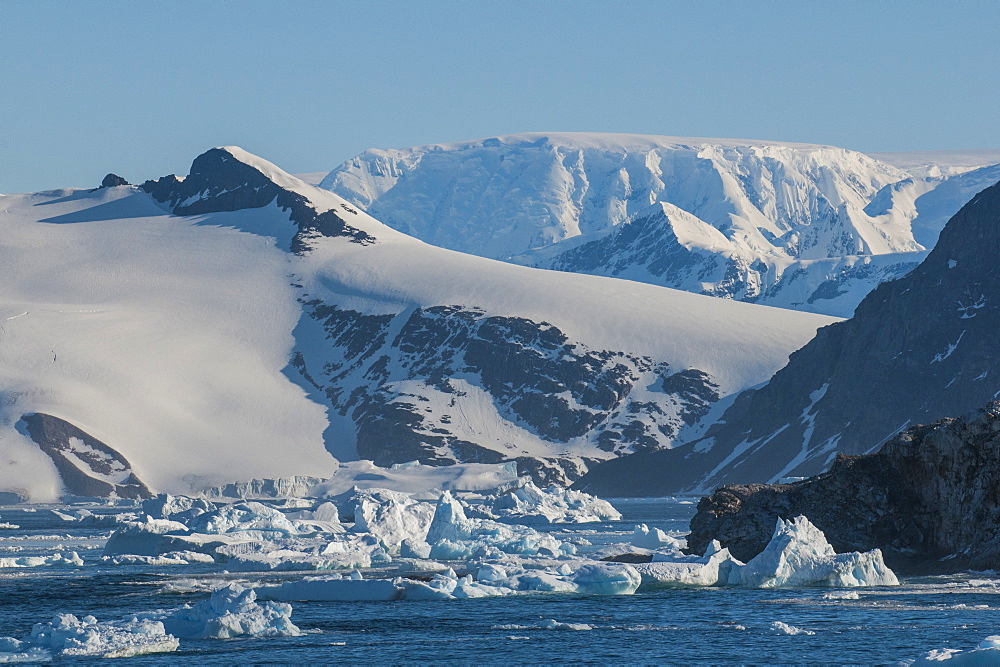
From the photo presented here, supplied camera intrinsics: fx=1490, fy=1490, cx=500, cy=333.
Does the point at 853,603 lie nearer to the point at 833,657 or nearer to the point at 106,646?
the point at 833,657

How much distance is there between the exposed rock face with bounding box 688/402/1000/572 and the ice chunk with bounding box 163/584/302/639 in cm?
3884

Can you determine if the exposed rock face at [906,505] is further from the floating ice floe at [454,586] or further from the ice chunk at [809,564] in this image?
the floating ice floe at [454,586]

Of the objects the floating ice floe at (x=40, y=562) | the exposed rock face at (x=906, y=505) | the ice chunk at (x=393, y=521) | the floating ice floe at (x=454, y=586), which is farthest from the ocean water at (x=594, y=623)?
the ice chunk at (x=393, y=521)

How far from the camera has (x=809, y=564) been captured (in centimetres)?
8562

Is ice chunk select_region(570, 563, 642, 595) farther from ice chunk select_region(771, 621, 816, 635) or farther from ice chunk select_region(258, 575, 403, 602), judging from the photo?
ice chunk select_region(771, 621, 816, 635)

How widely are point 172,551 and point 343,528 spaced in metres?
31.0

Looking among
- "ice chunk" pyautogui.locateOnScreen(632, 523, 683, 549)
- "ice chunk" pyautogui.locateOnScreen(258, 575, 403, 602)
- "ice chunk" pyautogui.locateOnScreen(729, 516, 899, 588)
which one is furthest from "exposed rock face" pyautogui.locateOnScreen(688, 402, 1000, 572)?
"ice chunk" pyautogui.locateOnScreen(258, 575, 403, 602)

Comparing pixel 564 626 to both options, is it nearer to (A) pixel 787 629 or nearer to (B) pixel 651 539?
(A) pixel 787 629

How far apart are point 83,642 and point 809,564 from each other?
4208 centimetres

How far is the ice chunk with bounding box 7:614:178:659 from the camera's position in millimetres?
62938

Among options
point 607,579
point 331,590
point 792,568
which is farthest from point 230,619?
point 792,568

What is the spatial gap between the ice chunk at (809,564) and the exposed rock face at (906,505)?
8187 mm

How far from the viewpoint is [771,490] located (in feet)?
336

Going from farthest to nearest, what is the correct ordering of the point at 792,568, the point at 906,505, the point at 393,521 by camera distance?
the point at 393,521 → the point at 906,505 → the point at 792,568
